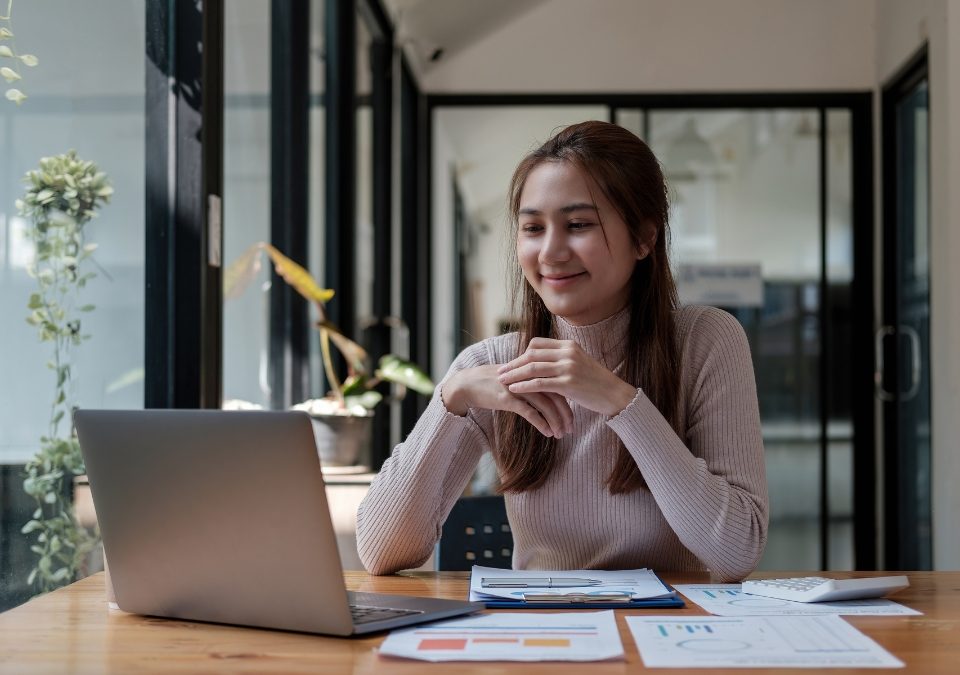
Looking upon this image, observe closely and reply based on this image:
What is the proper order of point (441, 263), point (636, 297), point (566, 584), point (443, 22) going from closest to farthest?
point (566, 584)
point (636, 297)
point (443, 22)
point (441, 263)

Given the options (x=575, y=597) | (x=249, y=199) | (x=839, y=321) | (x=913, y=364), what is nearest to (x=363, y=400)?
(x=249, y=199)

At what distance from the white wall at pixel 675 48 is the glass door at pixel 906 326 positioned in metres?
0.38

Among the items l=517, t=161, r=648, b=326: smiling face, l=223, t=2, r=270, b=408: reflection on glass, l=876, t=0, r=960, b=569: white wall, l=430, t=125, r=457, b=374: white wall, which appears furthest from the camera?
l=430, t=125, r=457, b=374: white wall

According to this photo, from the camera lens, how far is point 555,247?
166cm

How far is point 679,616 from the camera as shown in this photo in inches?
45.9

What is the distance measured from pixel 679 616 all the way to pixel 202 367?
44.9 inches

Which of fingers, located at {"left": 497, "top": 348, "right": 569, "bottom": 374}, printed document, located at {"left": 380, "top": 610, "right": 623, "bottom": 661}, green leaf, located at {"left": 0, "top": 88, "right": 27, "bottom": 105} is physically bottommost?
printed document, located at {"left": 380, "top": 610, "right": 623, "bottom": 661}

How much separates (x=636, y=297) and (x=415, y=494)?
0.48m

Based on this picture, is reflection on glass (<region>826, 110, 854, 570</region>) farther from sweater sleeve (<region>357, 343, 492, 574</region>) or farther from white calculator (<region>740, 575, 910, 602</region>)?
white calculator (<region>740, 575, 910, 602</region>)

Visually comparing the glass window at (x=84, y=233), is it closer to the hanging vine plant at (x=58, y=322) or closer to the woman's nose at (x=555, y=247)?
the hanging vine plant at (x=58, y=322)

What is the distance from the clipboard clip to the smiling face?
56 centimetres

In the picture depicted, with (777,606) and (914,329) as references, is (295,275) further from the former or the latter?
(914,329)

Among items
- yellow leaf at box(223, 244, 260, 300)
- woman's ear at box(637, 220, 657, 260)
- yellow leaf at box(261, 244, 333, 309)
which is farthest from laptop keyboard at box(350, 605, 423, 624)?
yellow leaf at box(261, 244, 333, 309)

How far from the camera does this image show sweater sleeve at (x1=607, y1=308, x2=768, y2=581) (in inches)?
57.6
